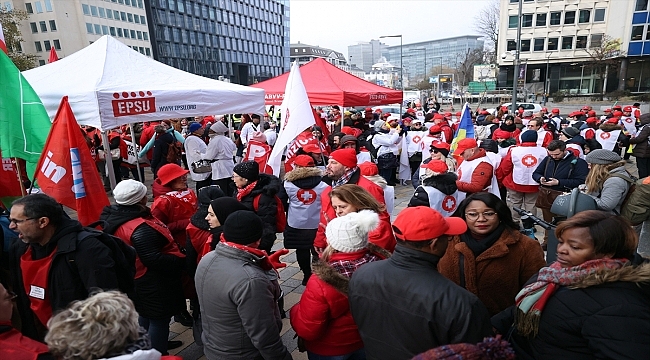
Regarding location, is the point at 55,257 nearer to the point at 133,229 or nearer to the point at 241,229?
the point at 133,229

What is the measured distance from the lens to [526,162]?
586 centimetres

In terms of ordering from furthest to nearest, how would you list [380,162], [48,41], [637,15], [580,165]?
[48,41], [637,15], [380,162], [580,165]

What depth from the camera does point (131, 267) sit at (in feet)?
9.07

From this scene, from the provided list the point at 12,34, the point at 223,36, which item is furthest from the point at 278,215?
the point at 223,36

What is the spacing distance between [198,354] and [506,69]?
5789cm

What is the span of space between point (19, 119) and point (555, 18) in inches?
2366

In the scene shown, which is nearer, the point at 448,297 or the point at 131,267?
the point at 448,297

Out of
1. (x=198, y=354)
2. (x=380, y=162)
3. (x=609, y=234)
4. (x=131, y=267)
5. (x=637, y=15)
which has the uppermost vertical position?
(x=637, y=15)

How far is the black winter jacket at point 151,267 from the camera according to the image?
120 inches

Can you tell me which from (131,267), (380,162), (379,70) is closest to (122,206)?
(131,267)

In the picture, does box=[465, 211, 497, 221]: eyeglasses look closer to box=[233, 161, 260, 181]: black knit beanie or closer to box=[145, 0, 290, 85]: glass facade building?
box=[233, 161, 260, 181]: black knit beanie

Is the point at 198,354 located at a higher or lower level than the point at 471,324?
lower

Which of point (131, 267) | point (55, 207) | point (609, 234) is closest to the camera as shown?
point (609, 234)

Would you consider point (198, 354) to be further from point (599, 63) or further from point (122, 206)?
point (599, 63)
